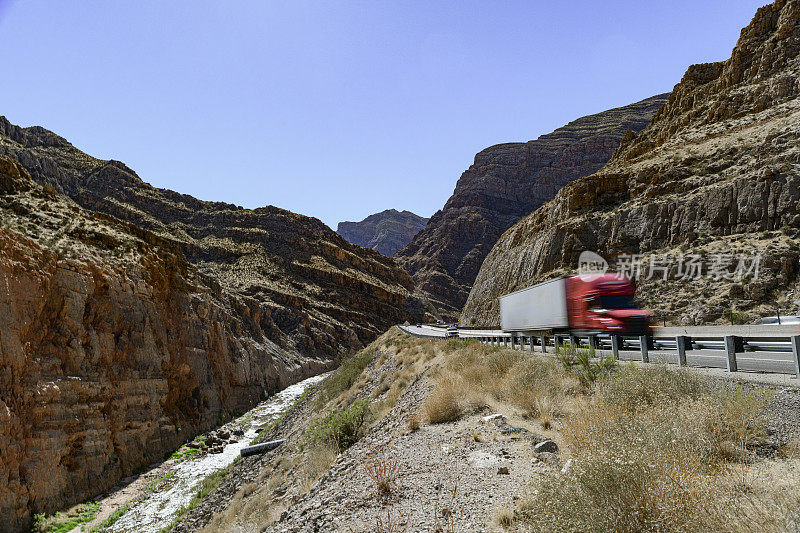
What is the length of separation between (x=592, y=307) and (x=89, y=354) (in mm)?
28244

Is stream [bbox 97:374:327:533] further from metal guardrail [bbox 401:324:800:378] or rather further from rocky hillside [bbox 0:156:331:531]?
metal guardrail [bbox 401:324:800:378]

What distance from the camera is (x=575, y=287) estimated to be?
60.9 ft

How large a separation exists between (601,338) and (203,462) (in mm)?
26014

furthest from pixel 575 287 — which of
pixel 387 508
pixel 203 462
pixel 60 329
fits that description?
pixel 60 329

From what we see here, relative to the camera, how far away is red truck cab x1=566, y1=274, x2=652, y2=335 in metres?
16.5

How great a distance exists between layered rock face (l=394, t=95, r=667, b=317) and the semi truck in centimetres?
11563

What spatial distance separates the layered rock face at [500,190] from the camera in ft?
488

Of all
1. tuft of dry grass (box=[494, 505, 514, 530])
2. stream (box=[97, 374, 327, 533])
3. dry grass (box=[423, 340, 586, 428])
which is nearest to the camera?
tuft of dry grass (box=[494, 505, 514, 530])

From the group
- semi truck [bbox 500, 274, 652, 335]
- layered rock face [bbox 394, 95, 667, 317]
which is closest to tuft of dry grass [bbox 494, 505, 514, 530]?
semi truck [bbox 500, 274, 652, 335]

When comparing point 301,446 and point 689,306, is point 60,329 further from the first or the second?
point 689,306

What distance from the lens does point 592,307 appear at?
57.5 ft

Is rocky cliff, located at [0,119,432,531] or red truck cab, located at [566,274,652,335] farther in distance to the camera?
rocky cliff, located at [0,119,432,531]

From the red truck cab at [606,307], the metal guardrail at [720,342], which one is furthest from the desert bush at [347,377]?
the red truck cab at [606,307]

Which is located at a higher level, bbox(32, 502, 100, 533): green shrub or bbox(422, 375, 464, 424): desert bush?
bbox(422, 375, 464, 424): desert bush
